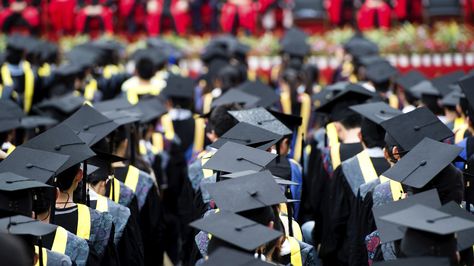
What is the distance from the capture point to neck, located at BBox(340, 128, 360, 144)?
5.84 metres

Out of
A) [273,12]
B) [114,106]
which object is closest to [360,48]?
[114,106]

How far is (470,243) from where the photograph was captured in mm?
3473

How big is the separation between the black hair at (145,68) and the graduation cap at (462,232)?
16.8 feet

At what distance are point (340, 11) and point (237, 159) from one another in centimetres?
1208

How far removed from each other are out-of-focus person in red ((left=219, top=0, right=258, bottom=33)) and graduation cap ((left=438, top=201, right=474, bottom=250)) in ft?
41.0

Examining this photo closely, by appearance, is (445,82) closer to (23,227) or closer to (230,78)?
(230,78)

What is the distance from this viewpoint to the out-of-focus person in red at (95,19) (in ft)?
54.0

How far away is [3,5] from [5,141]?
39.5 feet

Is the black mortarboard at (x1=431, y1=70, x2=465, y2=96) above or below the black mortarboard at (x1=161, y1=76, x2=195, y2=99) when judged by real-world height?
above

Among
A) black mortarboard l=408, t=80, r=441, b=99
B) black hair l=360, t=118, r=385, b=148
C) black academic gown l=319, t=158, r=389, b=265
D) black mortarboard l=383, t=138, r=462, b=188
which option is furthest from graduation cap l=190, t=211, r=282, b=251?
black mortarboard l=408, t=80, r=441, b=99

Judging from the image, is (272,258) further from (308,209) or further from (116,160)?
(308,209)

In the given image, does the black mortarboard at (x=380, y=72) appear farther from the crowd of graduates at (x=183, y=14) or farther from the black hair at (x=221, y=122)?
the crowd of graduates at (x=183, y=14)

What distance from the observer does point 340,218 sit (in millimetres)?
5223

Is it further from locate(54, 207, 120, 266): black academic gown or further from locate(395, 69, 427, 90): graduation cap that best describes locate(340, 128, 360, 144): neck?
locate(54, 207, 120, 266): black academic gown
